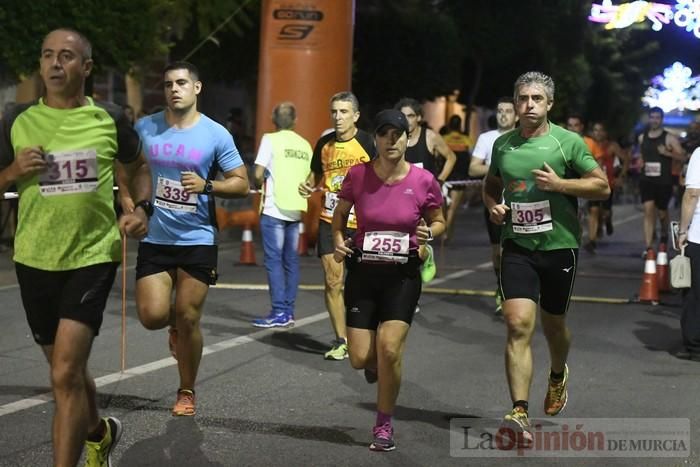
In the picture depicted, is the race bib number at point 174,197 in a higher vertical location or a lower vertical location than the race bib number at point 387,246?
higher

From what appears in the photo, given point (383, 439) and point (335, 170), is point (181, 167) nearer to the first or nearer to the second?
point (383, 439)

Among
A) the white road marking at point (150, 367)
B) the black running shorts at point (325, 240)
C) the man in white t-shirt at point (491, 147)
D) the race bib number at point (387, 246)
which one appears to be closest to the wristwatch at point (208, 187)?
the race bib number at point (387, 246)

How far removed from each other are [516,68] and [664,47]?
27.2 metres

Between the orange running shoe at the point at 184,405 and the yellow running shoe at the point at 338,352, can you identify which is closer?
the orange running shoe at the point at 184,405

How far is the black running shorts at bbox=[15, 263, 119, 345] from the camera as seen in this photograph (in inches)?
219

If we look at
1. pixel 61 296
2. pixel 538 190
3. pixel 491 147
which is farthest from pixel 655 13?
pixel 61 296

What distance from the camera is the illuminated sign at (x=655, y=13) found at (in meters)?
14.5

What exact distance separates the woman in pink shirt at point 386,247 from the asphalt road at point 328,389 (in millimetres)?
578

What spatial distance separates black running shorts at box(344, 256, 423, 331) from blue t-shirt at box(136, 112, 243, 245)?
1004 millimetres

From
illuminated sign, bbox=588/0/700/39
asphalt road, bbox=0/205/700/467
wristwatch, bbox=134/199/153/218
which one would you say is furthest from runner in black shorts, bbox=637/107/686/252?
wristwatch, bbox=134/199/153/218

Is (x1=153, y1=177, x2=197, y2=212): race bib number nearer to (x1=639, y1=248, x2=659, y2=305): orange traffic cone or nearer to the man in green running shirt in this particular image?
the man in green running shirt

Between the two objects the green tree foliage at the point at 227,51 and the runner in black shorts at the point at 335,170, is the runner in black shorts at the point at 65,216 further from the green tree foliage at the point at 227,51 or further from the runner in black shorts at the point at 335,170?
the green tree foliage at the point at 227,51

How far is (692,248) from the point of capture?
988 centimetres

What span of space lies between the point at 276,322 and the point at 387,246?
4.19 metres
